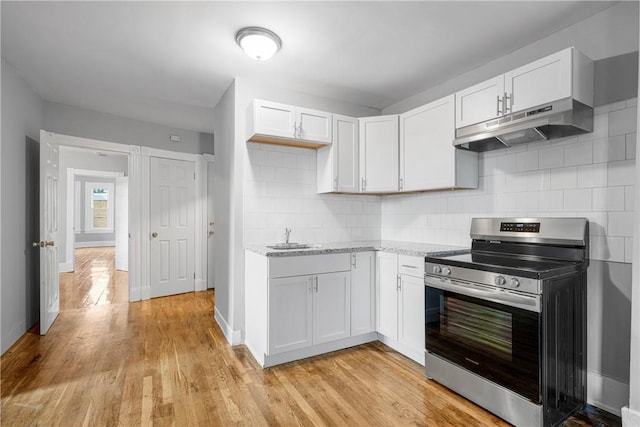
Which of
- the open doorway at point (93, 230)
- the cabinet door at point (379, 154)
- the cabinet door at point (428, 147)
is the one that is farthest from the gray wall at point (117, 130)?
the cabinet door at point (428, 147)

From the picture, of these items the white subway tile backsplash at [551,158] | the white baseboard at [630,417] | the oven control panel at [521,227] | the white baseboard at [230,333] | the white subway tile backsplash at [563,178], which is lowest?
the white baseboard at [230,333]

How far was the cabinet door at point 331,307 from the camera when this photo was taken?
2.77 meters

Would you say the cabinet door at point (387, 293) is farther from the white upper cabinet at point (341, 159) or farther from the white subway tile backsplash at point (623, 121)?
the white subway tile backsplash at point (623, 121)

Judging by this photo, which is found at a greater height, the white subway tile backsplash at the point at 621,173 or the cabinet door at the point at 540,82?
the cabinet door at the point at 540,82

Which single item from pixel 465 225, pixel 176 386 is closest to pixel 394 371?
pixel 465 225

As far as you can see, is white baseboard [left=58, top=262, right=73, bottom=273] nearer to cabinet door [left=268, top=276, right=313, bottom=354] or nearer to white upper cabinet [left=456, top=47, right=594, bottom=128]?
cabinet door [left=268, top=276, right=313, bottom=354]

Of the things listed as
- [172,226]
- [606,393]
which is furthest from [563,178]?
[172,226]

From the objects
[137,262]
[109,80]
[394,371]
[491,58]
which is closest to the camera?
[394,371]

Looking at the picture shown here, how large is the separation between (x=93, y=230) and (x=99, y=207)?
771 mm

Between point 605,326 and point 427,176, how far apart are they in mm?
1622

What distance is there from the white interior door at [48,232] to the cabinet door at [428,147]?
3.65m

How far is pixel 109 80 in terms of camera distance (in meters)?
3.24

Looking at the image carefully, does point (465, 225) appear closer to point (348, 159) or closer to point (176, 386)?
point (348, 159)

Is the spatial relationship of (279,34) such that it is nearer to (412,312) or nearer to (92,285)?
(412,312)
